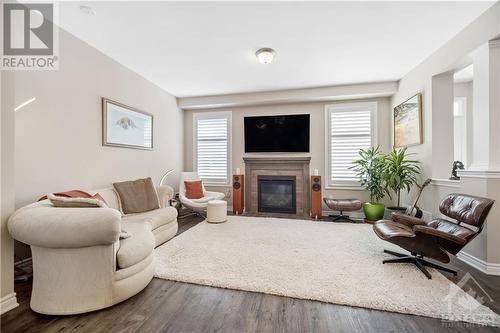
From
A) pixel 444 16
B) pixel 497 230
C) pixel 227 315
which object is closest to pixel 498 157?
pixel 497 230

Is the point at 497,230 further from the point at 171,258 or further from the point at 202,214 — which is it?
the point at 202,214

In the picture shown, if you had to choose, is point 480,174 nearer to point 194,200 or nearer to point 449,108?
point 449,108

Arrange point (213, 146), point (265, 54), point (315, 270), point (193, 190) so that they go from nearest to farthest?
point (315, 270) → point (265, 54) → point (193, 190) → point (213, 146)

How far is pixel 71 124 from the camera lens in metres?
2.75

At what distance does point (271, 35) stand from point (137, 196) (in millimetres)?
2931

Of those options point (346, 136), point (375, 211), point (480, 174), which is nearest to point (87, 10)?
point (480, 174)

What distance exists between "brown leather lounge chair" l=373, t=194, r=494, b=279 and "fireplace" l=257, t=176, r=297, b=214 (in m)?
2.51

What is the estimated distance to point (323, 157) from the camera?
490 cm

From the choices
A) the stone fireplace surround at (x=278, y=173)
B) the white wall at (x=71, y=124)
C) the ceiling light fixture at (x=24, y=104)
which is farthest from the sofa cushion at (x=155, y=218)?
the stone fireplace surround at (x=278, y=173)

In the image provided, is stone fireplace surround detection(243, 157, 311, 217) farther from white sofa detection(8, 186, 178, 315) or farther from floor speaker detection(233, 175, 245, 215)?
white sofa detection(8, 186, 178, 315)

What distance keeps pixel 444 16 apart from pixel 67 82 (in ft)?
14.9

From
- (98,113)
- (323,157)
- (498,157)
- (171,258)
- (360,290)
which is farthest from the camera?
(323,157)

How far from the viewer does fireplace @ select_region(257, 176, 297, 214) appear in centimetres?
496

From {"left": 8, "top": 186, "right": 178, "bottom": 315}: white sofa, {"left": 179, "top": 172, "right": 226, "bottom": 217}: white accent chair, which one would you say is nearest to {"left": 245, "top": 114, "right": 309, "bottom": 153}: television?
{"left": 179, "top": 172, "right": 226, "bottom": 217}: white accent chair
